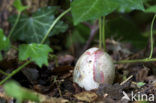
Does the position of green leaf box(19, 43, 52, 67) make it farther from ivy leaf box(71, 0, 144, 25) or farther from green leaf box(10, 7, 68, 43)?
green leaf box(10, 7, 68, 43)

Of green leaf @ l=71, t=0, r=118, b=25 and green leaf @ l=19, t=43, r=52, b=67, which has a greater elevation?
green leaf @ l=71, t=0, r=118, b=25

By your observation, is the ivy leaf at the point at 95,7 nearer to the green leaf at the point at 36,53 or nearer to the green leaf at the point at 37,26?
the green leaf at the point at 36,53

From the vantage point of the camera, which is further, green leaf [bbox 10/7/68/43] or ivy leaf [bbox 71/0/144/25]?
green leaf [bbox 10/7/68/43]

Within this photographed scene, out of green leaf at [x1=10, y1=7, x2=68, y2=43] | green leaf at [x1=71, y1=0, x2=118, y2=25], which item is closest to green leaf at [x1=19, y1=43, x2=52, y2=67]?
green leaf at [x1=71, y1=0, x2=118, y2=25]

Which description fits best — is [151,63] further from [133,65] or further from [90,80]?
[90,80]

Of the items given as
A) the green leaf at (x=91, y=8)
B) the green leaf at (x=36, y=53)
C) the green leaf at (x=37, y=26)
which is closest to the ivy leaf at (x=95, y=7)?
the green leaf at (x=91, y=8)

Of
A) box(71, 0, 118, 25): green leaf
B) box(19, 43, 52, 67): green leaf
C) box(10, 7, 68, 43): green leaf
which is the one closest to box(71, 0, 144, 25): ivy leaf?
box(71, 0, 118, 25): green leaf
